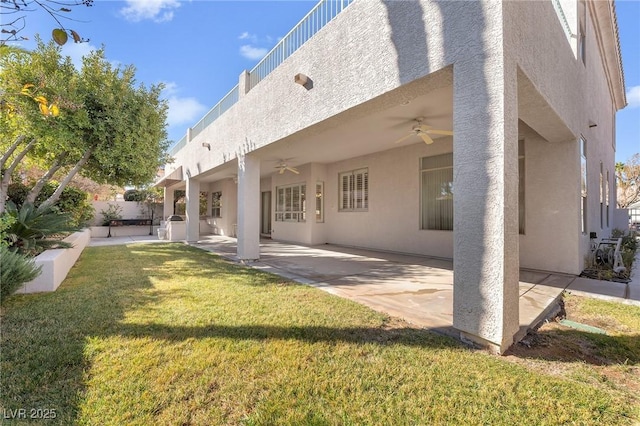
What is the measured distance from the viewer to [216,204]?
2084 centimetres

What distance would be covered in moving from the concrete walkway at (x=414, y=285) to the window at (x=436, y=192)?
1.28 metres

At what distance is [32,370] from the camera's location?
2885mm

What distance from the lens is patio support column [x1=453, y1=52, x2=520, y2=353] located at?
3.21m

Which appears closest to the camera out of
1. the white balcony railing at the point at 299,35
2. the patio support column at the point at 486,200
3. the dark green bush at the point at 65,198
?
the patio support column at the point at 486,200

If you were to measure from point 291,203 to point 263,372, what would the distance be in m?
12.4

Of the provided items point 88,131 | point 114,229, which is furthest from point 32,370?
point 114,229

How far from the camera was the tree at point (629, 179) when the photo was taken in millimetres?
27016

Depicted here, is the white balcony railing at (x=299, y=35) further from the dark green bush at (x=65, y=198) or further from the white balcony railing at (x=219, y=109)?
the dark green bush at (x=65, y=198)

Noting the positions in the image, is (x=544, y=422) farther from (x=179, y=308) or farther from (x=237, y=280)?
(x=237, y=280)

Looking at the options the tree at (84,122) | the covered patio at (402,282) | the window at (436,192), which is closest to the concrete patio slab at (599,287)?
the covered patio at (402,282)

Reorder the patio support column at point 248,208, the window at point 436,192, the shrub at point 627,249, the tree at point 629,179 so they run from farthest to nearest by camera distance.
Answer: the tree at point 629,179
the window at point 436,192
the patio support column at point 248,208
the shrub at point 627,249

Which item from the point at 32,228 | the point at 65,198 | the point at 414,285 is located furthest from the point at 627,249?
the point at 65,198

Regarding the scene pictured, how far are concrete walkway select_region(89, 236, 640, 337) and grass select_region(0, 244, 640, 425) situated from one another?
23.4 inches

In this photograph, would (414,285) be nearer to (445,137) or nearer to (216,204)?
(445,137)
